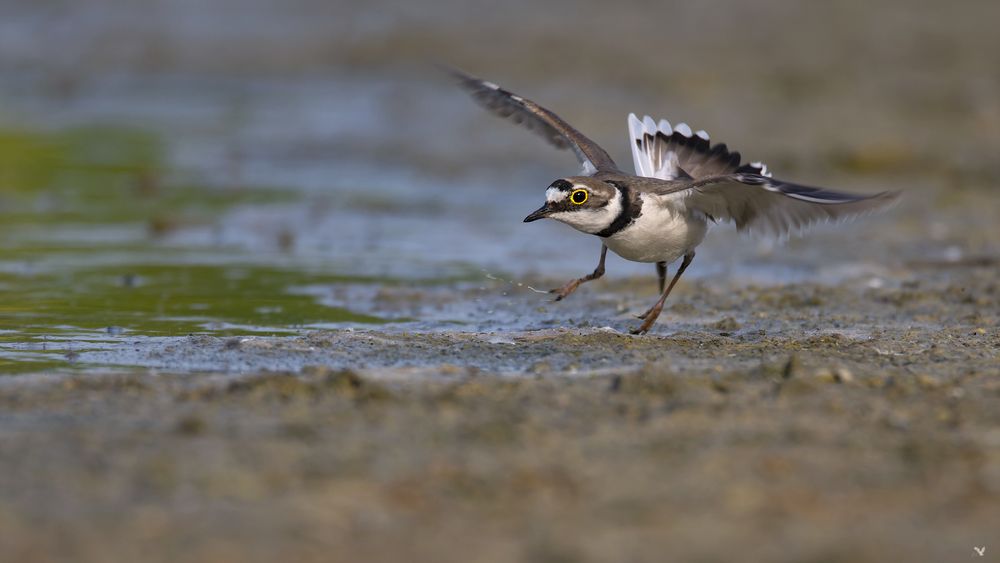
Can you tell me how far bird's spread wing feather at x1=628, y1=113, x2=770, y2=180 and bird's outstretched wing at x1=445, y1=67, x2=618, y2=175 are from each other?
217 millimetres

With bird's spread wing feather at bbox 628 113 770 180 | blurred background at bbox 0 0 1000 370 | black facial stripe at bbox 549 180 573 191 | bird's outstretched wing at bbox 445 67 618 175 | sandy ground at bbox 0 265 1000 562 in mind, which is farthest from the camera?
blurred background at bbox 0 0 1000 370

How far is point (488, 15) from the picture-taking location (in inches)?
766

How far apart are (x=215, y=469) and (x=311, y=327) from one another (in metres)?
3.16

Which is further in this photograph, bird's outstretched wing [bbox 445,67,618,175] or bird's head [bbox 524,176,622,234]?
bird's outstretched wing [bbox 445,67,618,175]

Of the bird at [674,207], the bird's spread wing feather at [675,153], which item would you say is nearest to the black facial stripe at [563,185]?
the bird at [674,207]

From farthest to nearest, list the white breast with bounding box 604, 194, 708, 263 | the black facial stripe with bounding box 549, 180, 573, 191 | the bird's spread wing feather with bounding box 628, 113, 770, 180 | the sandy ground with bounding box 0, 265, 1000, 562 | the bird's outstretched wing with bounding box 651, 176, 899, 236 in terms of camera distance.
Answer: the bird's spread wing feather with bounding box 628, 113, 770, 180, the white breast with bounding box 604, 194, 708, 263, the black facial stripe with bounding box 549, 180, 573, 191, the bird's outstretched wing with bounding box 651, 176, 899, 236, the sandy ground with bounding box 0, 265, 1000, 562

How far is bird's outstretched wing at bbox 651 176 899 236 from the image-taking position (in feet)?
21.8

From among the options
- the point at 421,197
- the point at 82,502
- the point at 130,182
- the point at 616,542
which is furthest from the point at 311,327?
the point at 130,182

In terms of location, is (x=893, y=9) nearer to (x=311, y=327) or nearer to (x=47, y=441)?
(x=311, y=327)

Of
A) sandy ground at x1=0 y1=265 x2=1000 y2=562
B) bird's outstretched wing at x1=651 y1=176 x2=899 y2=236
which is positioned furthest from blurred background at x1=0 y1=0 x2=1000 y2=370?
sandy ground at x1=0 y1=265 x2=1000 y2=562

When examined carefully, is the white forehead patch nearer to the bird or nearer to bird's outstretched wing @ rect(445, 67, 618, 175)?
the bird

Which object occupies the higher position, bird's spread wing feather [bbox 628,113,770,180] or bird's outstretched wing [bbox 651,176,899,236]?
bird's spread wing feather [bbox 628,113,770,180]

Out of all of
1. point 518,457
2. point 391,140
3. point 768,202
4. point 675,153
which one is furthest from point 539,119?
point 391,140

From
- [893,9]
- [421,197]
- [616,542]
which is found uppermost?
[893,9]
